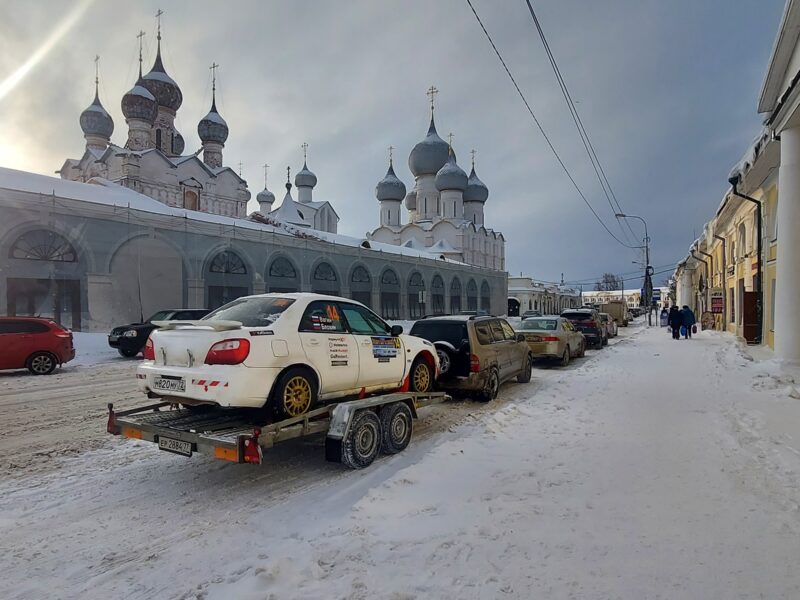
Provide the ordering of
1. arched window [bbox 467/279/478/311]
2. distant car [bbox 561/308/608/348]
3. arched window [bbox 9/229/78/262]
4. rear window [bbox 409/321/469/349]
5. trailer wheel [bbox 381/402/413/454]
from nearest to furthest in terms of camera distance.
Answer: trailer wheel [bbox 381/402/413/454] → rear window [bbox 409/321/469/349] → distant car [bbox 561/308/608/348] → arched window [bbox 9/229/78/262] → arched window [bbox 467/279/478/311]

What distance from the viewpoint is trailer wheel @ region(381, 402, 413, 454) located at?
5855 mm

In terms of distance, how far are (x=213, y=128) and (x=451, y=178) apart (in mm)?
30030

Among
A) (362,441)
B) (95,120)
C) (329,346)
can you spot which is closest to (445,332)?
(329,346)

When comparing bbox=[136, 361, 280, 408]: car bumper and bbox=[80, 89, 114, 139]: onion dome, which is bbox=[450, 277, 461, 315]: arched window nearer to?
bbox=[80, 89, 114, 139]: onion dome

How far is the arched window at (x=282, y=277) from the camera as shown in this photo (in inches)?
1292

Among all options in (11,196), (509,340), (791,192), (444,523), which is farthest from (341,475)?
(11,196)

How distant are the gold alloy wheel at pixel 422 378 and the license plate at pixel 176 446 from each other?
137 inches

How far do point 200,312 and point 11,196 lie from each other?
11.4 metres

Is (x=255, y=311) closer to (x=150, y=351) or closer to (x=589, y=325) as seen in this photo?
(x=150, y=351)

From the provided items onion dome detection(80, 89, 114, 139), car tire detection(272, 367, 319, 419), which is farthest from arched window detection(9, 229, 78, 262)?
onion dome detection(80, 89, 114, 139)

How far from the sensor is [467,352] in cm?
889

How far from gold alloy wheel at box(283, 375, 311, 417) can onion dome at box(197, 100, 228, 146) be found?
50.6 metres

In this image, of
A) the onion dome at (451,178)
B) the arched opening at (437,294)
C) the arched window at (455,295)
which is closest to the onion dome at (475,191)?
the onion dome at (451,178)

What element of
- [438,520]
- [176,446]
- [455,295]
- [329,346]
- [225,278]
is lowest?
[438,520]
